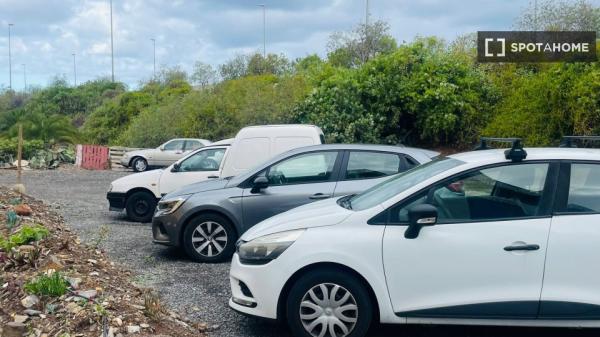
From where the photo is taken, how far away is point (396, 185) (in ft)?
17.1

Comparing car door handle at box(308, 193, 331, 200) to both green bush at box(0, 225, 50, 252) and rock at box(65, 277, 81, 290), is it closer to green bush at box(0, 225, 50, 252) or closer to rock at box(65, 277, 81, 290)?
rock at box(65, 277, 81, 290)

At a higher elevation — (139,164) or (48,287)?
(139,164)

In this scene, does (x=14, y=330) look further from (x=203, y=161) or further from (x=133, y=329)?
(x=203, y=161)

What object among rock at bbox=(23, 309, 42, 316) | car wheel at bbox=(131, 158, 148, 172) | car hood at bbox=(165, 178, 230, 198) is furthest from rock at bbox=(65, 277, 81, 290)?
car wheel at bbox=(131, 158, 148, 172)

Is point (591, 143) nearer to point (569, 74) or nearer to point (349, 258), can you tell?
point (569, 74)

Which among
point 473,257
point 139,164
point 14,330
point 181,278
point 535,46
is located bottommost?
point 181,278

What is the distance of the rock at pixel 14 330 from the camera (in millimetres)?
4738

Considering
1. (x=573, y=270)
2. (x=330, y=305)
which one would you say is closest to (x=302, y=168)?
(x=330, y=305)

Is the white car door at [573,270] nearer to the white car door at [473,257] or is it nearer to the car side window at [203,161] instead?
the white car door at [473,257]

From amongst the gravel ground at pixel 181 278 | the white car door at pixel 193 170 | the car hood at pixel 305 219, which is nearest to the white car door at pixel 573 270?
the gravel ground at pixel 181 278

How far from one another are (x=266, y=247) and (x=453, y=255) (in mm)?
1484

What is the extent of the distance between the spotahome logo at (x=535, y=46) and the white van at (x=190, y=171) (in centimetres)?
1008

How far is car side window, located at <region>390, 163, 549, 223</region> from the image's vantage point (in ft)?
15.2

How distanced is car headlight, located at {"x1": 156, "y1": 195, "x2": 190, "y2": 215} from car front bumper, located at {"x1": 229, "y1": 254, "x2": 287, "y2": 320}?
3.18m
